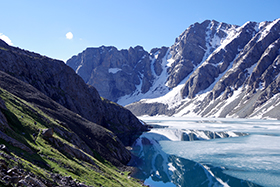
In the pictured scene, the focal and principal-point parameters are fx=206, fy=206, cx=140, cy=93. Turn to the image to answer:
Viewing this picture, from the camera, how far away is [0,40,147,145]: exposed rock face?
72.4m

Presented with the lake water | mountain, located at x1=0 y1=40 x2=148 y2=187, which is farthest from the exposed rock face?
the lake water

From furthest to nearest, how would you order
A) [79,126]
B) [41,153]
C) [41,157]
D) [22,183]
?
1. [79,126]
2. [41,153]
3. [41,157]
4. [22,183]

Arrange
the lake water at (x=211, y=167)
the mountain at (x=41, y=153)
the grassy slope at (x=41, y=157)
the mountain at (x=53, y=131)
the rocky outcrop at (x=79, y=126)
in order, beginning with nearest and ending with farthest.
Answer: the mountain at (x=41, y=153) → the mountain at (x=53, y=131) → the grassy slope at (x=41, y=157) → the lake water at (x=211, y=167) → the rocky outcrop at (x=79, y=126)

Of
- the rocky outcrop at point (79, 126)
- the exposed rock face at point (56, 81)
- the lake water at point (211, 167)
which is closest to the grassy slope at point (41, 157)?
the rocky outcrop at point (79, 126)

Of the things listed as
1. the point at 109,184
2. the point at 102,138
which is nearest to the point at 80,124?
the point at 102,138

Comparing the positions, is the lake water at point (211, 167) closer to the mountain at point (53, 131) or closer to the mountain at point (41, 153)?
the mountain at point (53, 131)

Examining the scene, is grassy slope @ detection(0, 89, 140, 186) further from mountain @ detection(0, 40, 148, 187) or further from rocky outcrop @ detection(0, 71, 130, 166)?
rocky outcrop @ detection(0, 71, 130, 166)

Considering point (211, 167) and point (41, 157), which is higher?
point (41, 157)

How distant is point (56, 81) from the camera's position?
88.1m

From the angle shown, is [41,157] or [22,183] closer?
[22,183]

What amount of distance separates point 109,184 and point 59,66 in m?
80.2

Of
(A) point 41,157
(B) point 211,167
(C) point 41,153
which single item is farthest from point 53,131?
(B) point 211,167

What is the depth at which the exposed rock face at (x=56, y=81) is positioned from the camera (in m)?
72.4

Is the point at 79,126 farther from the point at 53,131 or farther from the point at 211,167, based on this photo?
the point at 211,167
